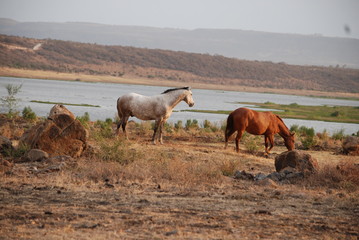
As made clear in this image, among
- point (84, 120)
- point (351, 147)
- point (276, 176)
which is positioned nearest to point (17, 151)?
point (276, 176)

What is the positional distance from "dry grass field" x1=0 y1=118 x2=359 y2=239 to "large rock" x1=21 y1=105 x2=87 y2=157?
0.46 m

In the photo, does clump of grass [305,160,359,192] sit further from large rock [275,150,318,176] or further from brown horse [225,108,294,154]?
brown horse [225,108,294,154]

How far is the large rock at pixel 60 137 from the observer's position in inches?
518

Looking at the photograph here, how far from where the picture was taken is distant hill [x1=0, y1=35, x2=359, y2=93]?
83.9m

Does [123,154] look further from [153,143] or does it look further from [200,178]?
[153,143]

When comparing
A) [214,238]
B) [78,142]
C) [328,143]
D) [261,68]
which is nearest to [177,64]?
[261,68]

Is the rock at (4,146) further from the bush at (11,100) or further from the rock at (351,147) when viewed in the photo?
the rock at (351,147)

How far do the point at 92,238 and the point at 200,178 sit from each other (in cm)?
501

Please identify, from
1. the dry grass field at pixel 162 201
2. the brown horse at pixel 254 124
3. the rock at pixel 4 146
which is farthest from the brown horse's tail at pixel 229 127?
the rock at pixel 4 146

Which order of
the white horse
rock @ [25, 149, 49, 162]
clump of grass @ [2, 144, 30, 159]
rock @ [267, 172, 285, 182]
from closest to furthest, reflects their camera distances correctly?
rock @ [267, 172, 285, 182] < rock @ [25, 149, 49, 162] < clump of grass @ [2, 144, 30, 159] < the white horse

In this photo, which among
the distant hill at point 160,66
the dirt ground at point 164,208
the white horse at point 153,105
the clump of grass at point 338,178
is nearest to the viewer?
the dirt ground at point 164,208

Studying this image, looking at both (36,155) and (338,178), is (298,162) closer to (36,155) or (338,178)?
(338,178)

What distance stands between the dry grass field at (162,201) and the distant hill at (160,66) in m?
63.7

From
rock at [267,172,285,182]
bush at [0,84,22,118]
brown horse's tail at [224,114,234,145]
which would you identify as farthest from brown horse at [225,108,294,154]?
bush at [0,84,22,118]
